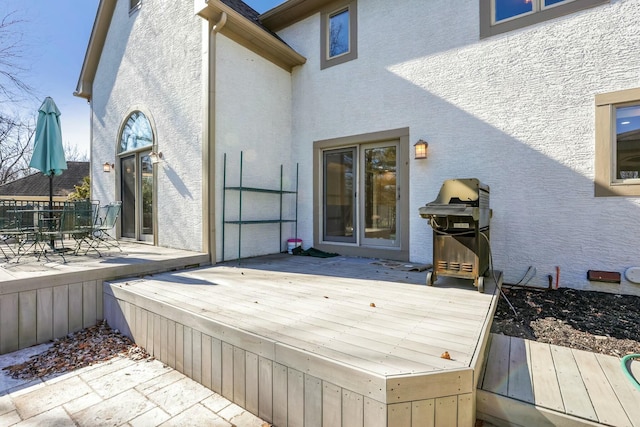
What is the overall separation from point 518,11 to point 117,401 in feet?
20.9

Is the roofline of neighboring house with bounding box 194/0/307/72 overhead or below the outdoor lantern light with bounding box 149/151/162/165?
overhead

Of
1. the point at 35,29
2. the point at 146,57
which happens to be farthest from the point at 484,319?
the point at 35,29

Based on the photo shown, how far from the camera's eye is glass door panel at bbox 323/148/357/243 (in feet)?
19.4

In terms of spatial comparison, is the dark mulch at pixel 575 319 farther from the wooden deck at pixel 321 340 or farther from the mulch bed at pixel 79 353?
the mulch bed at pixel 79 353

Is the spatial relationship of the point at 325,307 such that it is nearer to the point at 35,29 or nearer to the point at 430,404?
the point at 430,404

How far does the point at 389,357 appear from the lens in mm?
1790

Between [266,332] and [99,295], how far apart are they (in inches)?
107

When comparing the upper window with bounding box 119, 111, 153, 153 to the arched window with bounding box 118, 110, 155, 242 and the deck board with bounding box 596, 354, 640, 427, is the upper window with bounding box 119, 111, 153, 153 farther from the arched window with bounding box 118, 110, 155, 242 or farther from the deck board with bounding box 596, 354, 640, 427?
the deck board with bounding box 596, 354, 640, 427

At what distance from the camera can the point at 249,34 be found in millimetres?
5516

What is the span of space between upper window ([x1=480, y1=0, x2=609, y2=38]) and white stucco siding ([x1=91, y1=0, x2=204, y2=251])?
179 inches

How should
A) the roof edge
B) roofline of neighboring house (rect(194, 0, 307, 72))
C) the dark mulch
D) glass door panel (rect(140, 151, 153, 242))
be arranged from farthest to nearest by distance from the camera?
the roof edge < glass door panel (rect(140, 151, 153, 242)) < roofline of neighboring house (rect(194, 0, 307, 72)) < the dark mulch

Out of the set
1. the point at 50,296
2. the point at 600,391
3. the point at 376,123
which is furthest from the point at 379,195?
the point at 50,296

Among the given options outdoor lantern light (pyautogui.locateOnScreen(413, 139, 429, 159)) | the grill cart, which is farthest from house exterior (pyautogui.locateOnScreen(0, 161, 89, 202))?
the grill cart

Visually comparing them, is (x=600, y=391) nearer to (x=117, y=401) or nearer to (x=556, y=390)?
(x=556, y=390)
